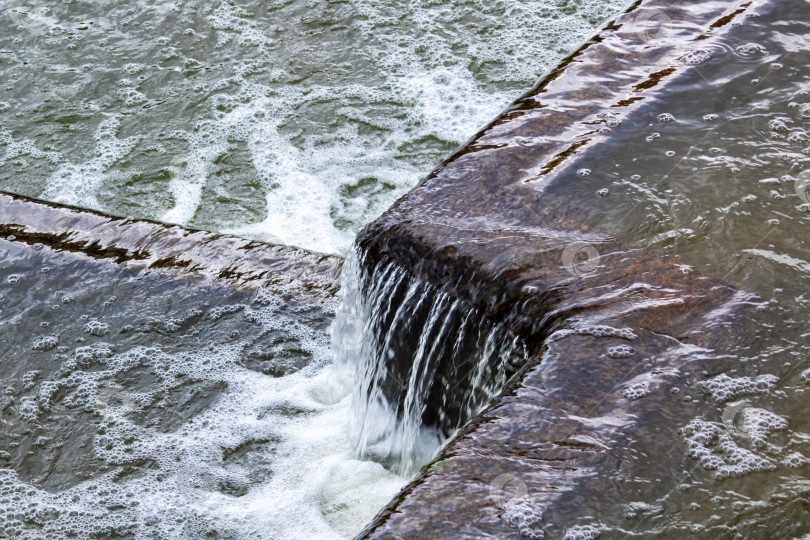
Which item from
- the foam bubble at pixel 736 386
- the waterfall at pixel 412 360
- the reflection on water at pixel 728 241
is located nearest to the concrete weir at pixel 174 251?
the waterfall at pixel 412 360

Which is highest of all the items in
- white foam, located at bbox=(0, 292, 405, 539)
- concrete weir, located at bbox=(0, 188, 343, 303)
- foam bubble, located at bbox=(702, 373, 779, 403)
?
foam bubble, located at bbox=(702, 373, 779, 403)

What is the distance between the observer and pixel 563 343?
261cm

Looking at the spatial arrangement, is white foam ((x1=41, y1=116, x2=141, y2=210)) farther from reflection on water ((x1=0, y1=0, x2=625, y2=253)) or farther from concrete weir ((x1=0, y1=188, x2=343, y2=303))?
concrete weir ((x1=0, y1=188, x2=343, y2=303))

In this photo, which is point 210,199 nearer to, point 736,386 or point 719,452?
point 736,386

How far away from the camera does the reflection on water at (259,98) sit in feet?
18.5

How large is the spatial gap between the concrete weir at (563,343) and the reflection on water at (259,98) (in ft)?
6.37

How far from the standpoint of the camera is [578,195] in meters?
3.21

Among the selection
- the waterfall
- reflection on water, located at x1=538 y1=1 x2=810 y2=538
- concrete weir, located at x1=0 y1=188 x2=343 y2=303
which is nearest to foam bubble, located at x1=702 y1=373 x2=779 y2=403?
reflection on water, located at x1=538 y1=1 x2=810 y2=538

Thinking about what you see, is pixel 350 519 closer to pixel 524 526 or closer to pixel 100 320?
→ pixel 524 526

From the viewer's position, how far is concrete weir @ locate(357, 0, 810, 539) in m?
2.18

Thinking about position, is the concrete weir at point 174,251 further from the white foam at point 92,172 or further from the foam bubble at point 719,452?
the foam bubble at point 719,452

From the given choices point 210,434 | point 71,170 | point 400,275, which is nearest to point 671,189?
point 400,275

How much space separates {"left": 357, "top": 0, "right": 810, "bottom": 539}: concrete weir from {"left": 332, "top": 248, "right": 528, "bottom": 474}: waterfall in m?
0.02

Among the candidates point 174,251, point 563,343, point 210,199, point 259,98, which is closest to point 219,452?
point 174,251
